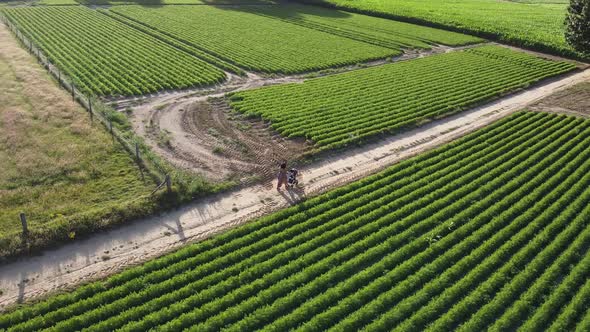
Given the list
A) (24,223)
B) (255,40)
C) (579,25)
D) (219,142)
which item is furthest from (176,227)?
(579,25)

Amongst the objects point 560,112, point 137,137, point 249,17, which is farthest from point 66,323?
point 249,17

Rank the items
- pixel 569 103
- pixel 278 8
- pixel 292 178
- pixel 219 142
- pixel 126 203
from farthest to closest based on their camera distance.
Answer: pixel 278 8, pixel 569 103, pixel 219 142, pixel 292 178, pixel 126 203

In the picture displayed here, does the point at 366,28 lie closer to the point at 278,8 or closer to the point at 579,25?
the point at 278,8

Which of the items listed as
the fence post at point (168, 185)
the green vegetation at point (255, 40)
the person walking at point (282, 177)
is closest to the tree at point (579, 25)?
the green vegetation at point (255, 40)

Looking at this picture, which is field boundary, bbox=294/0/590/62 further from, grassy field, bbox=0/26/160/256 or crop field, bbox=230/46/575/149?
grassy field, bbox=0/26/160/256

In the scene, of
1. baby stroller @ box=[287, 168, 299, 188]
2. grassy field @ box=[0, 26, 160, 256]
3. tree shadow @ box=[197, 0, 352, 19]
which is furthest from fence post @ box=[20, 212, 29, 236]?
tree shadow @ box=[197, 0, 352, 19]

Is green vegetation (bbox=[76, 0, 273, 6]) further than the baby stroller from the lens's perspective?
Yes
